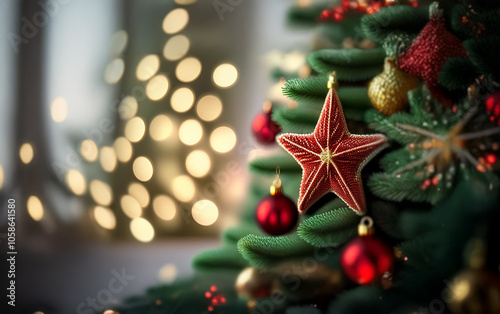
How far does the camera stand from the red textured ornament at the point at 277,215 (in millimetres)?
641

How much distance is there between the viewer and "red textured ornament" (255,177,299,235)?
641 millimetres

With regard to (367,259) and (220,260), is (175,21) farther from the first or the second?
(367,259)

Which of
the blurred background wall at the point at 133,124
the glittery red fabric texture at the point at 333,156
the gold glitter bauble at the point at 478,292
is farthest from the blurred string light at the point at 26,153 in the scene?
the gold glitter bauble at the point at 478,292

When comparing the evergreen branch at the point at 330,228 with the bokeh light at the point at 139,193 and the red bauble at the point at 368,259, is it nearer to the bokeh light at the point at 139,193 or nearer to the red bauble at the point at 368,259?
the red bauble at the point at 368,259

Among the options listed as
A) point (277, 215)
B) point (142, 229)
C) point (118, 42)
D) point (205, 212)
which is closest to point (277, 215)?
point (277, 215)

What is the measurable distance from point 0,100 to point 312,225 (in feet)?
3.16

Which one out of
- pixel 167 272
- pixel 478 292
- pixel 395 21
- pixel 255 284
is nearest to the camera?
pixel 478 292

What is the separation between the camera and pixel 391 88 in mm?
599

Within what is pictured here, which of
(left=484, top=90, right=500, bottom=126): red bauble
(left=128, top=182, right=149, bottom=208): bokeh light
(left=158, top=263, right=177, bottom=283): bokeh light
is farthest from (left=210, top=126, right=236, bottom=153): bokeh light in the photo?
(left=484, top=90, right=500, bottom=126): red bauble

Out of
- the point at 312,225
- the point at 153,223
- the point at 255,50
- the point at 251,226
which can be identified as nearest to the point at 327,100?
the point at 312,225

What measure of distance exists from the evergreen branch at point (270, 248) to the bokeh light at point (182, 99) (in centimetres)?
67

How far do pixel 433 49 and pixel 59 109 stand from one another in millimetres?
981

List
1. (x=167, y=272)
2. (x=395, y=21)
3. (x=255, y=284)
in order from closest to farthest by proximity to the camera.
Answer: (x=395, y=21) → (x=255, y=284) → (x=167, y=272)

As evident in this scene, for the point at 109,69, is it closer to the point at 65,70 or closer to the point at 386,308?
the point at 65,70
